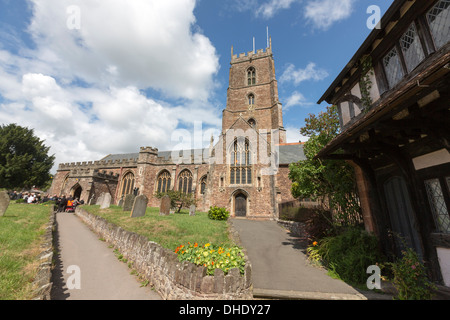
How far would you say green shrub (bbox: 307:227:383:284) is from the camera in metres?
4.73

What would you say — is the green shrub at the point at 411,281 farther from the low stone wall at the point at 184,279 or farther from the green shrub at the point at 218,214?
the green shrub at the point at 218,214

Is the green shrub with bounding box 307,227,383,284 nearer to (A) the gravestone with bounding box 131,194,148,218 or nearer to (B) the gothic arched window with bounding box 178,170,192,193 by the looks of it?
(A) the gravestone with bounding box 131,194,148,218

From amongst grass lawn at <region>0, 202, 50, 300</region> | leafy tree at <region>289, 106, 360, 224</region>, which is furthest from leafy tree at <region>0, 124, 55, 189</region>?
leafy tree at <region>289, 106, 360, 224</region>

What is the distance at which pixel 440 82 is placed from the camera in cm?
261

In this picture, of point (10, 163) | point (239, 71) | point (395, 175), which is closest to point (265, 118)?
point (239, 71)

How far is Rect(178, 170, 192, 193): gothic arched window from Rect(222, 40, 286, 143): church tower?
815cm

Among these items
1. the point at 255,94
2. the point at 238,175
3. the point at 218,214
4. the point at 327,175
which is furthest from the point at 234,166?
the point at 255,94

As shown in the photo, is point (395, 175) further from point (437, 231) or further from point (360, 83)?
point (360, 83)

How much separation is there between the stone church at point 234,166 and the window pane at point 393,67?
13.6 m

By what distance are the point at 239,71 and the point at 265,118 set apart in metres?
10.5

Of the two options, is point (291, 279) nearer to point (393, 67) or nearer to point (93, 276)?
point (93, 276)

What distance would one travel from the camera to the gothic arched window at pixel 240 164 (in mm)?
19734

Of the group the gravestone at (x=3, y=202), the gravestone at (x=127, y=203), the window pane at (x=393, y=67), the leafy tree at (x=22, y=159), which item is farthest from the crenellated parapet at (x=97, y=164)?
the window pane at (x=393, y=67)

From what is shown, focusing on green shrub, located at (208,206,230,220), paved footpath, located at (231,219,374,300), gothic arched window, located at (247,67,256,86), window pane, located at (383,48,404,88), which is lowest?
paved footpath, located at (231,219,374,300)
